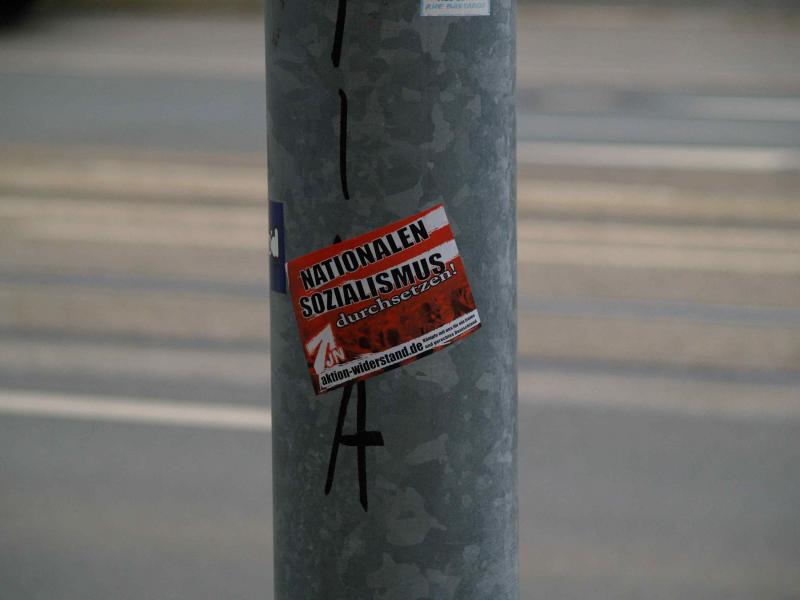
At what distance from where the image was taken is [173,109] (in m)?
12.5

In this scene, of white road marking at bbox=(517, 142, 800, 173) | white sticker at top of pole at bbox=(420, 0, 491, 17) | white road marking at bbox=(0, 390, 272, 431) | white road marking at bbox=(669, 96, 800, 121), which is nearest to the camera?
white sticker at top of pole at bbox=(420, 0, 491, 17)

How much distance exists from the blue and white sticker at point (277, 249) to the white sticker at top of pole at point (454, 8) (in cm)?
40

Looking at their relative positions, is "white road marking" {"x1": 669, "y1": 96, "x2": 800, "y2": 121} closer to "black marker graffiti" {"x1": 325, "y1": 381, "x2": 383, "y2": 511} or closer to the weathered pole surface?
the weathered pole surface

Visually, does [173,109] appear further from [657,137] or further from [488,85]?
[488,85]

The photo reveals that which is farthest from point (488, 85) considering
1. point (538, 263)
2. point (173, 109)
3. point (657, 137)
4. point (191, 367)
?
point (173, 109)

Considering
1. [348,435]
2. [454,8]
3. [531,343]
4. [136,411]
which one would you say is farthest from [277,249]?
[531,343]

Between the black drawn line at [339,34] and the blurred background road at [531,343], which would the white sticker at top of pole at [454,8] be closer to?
the black drawn line at [339,34]

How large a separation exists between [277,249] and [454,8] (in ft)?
1.60

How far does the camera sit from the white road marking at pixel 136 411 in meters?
5.60

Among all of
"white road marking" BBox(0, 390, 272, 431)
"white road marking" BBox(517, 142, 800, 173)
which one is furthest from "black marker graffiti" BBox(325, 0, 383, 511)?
"white road marking" BBox(517, 142, 800, 173)

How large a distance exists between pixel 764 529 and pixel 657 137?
6.40 m

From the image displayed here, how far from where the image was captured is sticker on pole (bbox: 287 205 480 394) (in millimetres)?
2041

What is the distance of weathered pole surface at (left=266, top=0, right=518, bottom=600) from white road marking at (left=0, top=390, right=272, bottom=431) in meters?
3.38

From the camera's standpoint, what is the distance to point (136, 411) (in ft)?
18.8
